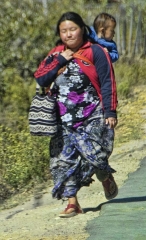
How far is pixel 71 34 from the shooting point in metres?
5.54

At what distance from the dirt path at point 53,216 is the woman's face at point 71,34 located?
1.30 meters

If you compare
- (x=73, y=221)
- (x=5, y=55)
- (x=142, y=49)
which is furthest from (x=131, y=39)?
(x=73, y=221)

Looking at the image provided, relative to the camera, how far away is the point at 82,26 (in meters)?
5.63

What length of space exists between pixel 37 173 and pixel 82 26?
3.05m

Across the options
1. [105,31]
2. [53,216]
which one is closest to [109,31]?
[105,31]

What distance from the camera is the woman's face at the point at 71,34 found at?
18.2 ft

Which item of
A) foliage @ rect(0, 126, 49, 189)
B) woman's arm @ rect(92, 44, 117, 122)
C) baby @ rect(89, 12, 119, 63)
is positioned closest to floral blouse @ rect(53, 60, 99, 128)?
woman's arm @ rect(92, 44, 117, 122)

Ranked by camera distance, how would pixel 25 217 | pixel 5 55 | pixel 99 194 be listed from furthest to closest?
pixel 5 55
pixel 99 194
pixel 25 217

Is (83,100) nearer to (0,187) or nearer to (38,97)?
(38,97)

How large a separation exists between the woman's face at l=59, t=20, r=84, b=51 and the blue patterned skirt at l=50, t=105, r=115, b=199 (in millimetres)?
511

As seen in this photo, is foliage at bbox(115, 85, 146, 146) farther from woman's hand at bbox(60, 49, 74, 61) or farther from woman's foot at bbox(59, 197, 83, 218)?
woman's hand at bbox(60, 49, 74, 61)

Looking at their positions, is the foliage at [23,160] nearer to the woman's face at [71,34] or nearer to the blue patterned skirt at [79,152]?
the blue patterned skirt at [79,152]

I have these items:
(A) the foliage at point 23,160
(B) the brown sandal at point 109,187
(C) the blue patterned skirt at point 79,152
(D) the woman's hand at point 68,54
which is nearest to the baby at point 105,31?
(D) the woman's hand at point 68,54

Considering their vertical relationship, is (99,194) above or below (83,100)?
below
